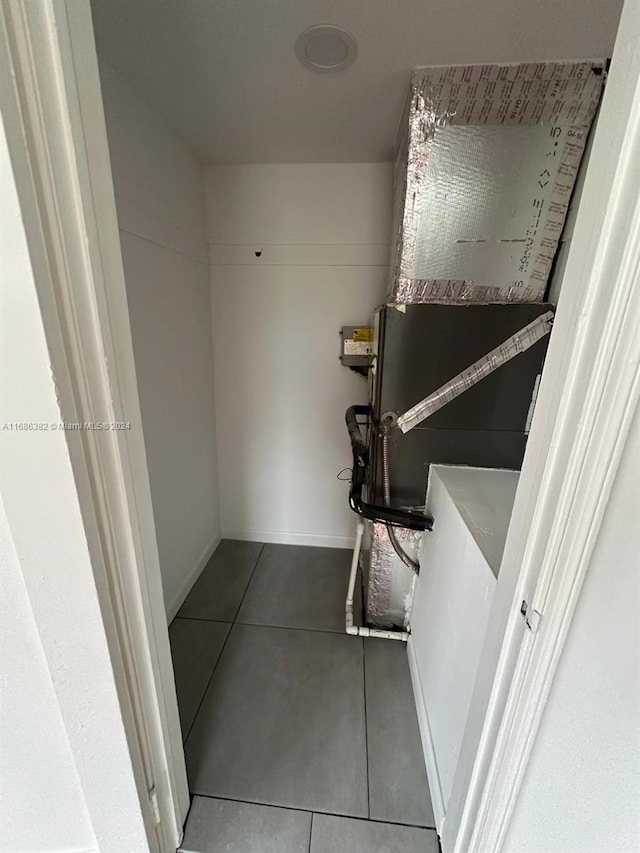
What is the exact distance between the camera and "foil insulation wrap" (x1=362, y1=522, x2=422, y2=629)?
163 cm

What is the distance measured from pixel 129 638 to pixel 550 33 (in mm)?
2024

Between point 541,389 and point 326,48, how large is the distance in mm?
1351

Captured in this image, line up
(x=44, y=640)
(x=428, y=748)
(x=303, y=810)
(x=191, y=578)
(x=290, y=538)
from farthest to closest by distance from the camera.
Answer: (x=290, y=538) < (x=191, y=578) < (x=428, y=748) < (x=303, y=810) < (x=44, y=640)

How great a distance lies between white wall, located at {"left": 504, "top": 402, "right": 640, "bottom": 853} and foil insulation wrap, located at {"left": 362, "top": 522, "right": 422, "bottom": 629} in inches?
36.2

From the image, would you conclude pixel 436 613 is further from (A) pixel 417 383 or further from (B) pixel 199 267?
(B) pixel 199 267

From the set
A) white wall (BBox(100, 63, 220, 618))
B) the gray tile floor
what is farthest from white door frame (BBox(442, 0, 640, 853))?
white wall (BBox(100, 63, 220, 618))

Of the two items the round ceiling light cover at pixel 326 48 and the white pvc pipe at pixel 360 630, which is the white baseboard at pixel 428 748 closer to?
the white pvc pipe at pixel 360 630

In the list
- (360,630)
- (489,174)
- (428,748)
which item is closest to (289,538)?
(360,630)

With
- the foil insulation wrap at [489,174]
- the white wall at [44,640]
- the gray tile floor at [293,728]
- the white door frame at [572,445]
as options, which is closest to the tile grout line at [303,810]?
the gray tile floor at [293,728]

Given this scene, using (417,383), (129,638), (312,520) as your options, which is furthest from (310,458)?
(129,638)

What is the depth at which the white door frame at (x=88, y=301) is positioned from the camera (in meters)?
0.48

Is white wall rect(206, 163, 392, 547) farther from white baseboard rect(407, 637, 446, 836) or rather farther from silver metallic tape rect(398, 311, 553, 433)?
white baseboard rect(407, 637, 446, 836)

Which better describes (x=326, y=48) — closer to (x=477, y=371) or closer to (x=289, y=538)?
(x=477, y=371)

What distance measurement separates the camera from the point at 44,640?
0.71m
